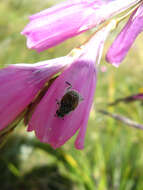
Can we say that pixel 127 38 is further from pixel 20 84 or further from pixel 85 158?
pixel 85 158

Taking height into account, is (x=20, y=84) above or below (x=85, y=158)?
above

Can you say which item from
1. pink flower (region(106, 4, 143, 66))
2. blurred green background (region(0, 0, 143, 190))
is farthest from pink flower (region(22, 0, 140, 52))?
blurred green background (region(0, 0, 143, 190))

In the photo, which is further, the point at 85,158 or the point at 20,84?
the point at 85,158

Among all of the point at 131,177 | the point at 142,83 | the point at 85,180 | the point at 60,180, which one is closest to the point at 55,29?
the point at 85,180

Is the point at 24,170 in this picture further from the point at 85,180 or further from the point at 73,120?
the point at 73,120

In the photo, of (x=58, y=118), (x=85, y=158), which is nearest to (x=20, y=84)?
(x=58, y=118)

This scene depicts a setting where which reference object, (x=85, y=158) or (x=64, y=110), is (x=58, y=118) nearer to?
(x=64, y=110)
